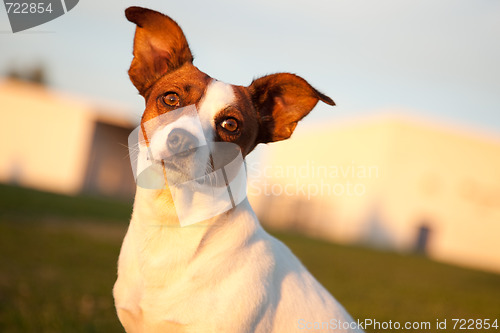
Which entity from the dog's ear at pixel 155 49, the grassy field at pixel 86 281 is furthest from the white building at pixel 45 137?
the dog's ear at pixel 155 49

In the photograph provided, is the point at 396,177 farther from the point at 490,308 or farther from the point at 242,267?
the point at 242,267

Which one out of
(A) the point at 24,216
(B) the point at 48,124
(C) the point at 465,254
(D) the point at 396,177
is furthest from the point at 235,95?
(C) the point at 465,254

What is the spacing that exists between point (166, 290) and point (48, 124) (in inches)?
1130

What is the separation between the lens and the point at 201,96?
2.83 m

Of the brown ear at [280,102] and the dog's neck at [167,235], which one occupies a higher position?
the brown ear at [280,102]

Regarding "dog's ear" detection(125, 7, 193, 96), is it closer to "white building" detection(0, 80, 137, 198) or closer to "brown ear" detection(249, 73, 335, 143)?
"brown ear" detection(249, 73, 335, 143)

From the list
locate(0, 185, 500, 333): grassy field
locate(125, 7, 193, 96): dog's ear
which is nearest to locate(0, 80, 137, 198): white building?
locate(0, 185, 500, 333): grassy field

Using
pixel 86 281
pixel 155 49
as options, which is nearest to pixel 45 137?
pixel 86 281

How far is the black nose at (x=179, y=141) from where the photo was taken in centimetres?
241

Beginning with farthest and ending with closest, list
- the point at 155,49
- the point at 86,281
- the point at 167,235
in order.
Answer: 1. the point at 86,281
2. the point at 155,49
3. the point at 167,235

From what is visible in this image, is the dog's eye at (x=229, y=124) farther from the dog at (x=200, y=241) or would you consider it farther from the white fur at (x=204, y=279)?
the white fur at (x=204, y=279)

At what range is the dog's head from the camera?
272cm

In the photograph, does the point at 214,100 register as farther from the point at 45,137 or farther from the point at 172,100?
the point at 45,137

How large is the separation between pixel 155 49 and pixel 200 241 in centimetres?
125
